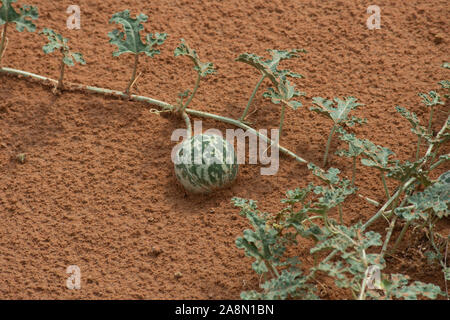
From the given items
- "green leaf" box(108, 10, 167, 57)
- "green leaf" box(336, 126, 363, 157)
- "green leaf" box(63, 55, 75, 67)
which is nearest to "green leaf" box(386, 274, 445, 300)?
"green leaf" box(336, 126, 363, 157)

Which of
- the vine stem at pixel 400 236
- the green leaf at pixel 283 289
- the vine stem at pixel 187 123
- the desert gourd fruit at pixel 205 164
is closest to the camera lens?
the green leaf at pixel 283 289

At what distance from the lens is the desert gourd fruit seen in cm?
426

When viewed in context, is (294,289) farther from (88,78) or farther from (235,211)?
(88,78)

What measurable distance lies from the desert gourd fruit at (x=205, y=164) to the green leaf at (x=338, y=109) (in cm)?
67

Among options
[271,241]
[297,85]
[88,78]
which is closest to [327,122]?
[297,85]

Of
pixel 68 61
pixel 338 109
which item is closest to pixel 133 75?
pixel 68 61

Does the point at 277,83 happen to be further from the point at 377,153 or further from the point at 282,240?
the point at 282,240

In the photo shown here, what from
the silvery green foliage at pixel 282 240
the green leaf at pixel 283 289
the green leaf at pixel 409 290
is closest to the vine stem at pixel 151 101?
the silvery green foliage at pixel 282 240

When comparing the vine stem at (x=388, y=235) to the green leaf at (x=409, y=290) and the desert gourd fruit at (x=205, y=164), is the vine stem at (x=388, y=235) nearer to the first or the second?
the green leaf at (x=409, y=290)

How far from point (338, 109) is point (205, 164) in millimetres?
975

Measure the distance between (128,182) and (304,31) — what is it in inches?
80.4

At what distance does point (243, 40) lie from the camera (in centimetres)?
550

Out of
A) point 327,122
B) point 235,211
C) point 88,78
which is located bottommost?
point 235,211

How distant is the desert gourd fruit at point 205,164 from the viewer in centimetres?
426
